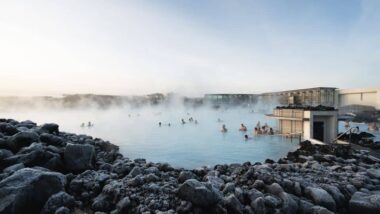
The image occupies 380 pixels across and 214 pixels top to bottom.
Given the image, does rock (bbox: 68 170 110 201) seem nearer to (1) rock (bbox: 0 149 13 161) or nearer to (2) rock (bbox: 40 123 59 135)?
(1) rock (bbox: 0 149 13 161)

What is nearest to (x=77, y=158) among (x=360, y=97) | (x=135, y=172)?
(x=135, y=172)

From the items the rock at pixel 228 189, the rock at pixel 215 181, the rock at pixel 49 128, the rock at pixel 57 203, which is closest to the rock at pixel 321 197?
the rock at pixel 228 189

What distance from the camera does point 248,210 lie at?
12.4 ft

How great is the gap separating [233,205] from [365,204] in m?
2.48

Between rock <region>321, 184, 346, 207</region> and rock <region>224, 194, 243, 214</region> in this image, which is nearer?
rock <region>224, 194, 243, 214</region>

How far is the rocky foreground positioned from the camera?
11.6 feet

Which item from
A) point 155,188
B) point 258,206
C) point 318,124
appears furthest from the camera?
point 318,124

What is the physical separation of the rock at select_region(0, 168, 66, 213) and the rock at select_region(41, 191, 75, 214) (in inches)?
6.1

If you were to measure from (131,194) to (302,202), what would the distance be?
112 inches

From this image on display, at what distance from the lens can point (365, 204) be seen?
434 centimetres

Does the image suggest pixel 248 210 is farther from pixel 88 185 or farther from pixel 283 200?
pixel 88 185

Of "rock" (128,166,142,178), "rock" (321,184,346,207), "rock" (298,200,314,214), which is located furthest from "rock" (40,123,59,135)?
"rock" (321,184,346,207)

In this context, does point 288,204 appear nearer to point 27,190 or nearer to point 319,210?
point 319,210

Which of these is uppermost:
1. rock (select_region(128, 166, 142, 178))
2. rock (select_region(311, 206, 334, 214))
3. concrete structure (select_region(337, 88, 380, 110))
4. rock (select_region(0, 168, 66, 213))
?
concrete structure (select_region(337, 88, 380, 110))
